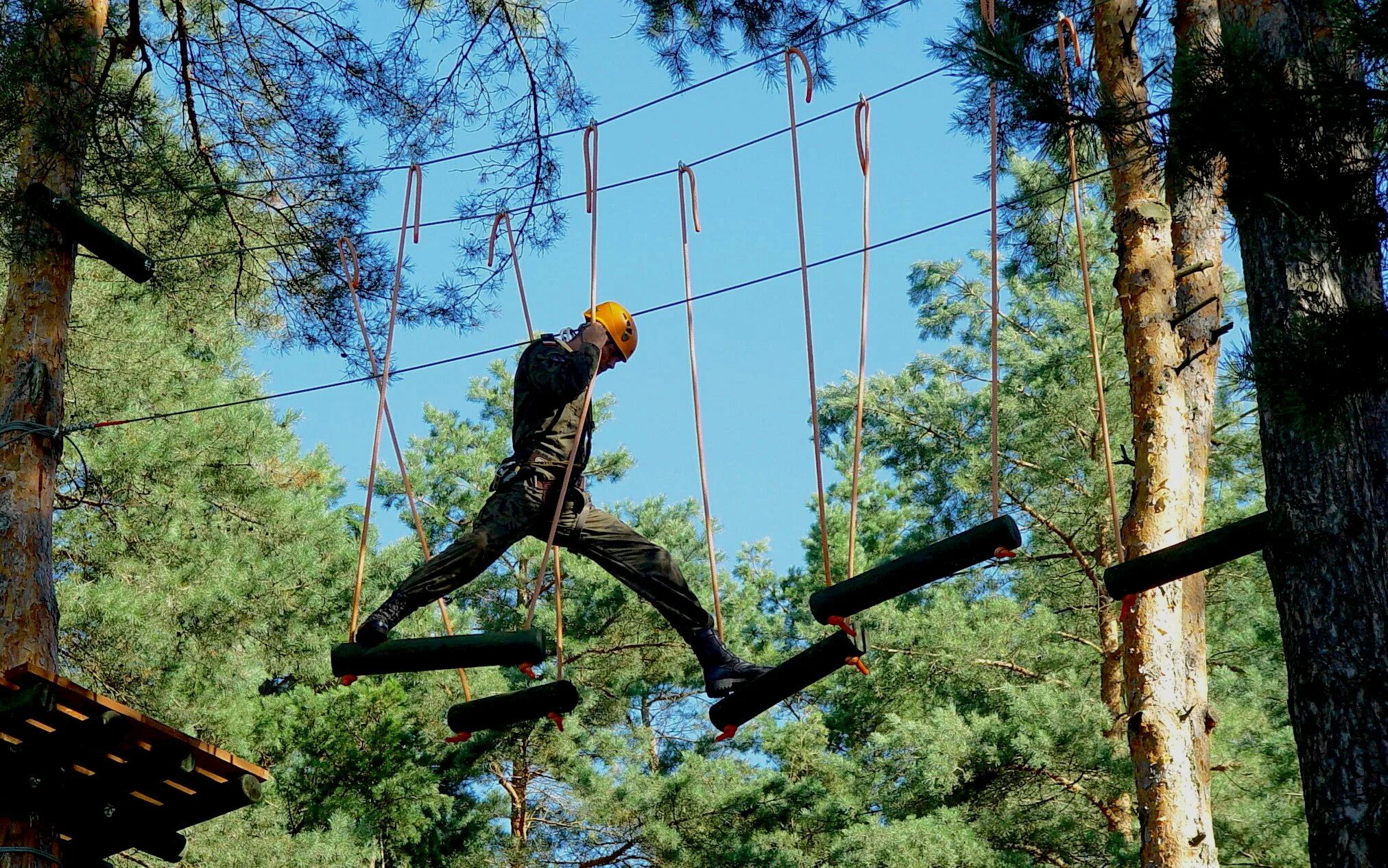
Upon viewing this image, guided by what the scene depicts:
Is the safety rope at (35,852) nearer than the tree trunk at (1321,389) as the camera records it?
No

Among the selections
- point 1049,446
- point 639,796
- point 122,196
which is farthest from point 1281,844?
point 122,196

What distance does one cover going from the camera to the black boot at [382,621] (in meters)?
4.77

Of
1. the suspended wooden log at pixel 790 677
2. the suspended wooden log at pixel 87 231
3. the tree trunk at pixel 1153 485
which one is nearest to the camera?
the suspended wooden log at pixel 790 677

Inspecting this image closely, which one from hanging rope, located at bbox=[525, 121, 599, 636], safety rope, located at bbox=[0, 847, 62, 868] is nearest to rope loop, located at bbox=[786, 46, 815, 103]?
hanging rope, located at bbox=[525, 121, 599, 636]

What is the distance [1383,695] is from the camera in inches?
154

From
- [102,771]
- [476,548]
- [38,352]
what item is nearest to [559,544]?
[476,548]

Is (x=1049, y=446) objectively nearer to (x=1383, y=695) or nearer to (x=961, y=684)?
(x=961, y=684)

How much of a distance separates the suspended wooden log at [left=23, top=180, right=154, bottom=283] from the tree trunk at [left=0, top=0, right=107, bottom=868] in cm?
12

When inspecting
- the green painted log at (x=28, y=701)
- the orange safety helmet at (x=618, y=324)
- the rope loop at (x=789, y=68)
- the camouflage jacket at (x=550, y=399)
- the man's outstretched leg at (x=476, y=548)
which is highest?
the rope loop at (x=789, y=68)

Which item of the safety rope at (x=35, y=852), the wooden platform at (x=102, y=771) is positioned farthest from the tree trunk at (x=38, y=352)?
the wooden platform at (x=102, y=771)

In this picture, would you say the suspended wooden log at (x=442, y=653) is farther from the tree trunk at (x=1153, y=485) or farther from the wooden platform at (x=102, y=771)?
the tree trunk at (x=1153, y=485)

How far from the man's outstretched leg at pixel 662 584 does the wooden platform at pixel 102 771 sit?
6.00 ft

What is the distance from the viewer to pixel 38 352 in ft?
21.6

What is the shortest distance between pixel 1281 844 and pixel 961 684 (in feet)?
9.82
